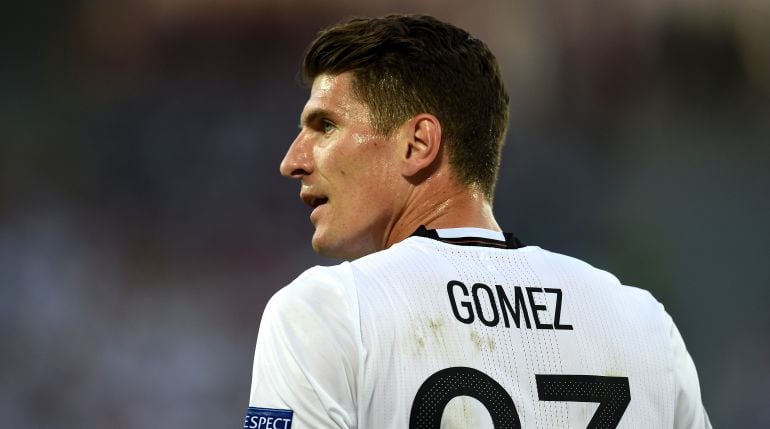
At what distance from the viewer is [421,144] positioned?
1.96 meters

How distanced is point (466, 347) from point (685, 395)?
482 millimetres


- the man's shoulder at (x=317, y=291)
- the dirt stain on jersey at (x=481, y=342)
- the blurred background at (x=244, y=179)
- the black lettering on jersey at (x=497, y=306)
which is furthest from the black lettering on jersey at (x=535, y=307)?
the blurred background at (x=244, y=179)

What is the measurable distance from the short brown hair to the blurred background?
4364 millimetres

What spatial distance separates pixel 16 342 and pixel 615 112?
4238mm

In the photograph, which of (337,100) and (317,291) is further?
(337,100)

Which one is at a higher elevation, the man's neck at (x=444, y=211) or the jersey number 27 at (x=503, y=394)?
the man's neck at (x=444, y=211)

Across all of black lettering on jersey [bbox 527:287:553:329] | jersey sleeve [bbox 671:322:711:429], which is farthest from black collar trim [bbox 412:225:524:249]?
jersey sleeve [bbox 671:322:711:429]

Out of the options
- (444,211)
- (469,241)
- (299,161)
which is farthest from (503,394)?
(299,161)

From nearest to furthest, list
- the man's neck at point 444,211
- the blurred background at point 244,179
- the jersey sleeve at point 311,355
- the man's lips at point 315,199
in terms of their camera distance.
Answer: the jersey sleeve at point 311,355 < the man's neck at point 444,211 < the man's lips at point 315,199 < the blurred background at point 244,179

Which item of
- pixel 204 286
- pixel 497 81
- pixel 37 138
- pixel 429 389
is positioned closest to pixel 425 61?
pixel 497 81

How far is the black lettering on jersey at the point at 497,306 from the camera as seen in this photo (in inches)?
64.7

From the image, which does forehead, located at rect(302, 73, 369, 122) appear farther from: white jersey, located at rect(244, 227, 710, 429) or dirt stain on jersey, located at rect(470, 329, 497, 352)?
dirt stain on jersey, located at rect(470, 329, 497, 352)

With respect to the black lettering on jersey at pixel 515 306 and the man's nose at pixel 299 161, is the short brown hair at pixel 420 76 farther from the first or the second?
the black lettering on jersey at pixel 515 306

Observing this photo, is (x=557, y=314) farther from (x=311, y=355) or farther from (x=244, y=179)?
(x=244, y=179)
